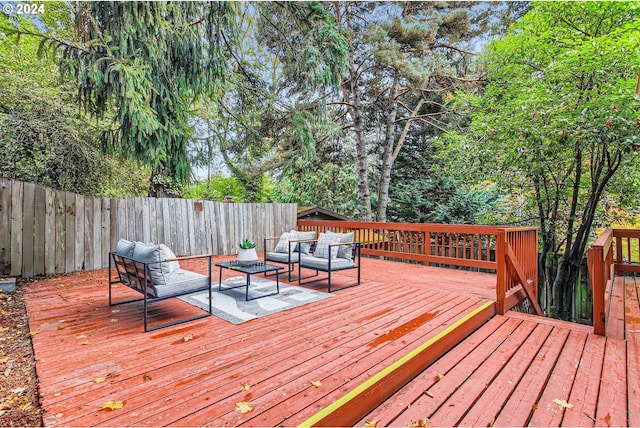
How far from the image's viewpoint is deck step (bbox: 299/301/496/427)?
171 cm

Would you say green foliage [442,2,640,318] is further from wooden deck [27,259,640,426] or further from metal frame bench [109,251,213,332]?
metal frame bench [109,251,213,332]

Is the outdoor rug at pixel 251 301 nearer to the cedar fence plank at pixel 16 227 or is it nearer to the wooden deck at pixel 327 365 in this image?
the wooden deck at pixel 327 365

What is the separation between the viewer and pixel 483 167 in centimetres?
725

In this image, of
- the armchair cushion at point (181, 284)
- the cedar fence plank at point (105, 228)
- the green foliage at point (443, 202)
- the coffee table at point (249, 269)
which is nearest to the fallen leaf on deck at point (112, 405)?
the armchair cushion at point (181, 284)

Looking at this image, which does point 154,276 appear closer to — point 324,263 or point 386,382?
point 324,263

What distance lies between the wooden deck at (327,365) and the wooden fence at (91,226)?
161 centimetres

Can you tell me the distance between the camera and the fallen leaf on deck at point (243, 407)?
177 centimetres

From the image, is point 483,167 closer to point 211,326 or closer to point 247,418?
point 211,326

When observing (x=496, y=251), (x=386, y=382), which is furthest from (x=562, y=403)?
(x=496, y=251)

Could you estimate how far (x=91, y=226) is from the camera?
5652 millimetres

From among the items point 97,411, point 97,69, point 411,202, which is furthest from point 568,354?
point 411,202

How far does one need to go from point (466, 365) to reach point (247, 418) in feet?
5.70

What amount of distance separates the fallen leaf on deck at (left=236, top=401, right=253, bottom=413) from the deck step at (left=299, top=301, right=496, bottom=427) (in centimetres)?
34

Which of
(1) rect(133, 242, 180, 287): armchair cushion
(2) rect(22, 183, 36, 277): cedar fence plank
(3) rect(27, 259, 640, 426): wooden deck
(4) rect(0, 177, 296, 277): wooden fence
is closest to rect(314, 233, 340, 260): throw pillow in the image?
(3) rect(27, 259, 640, 426): wooden deck
